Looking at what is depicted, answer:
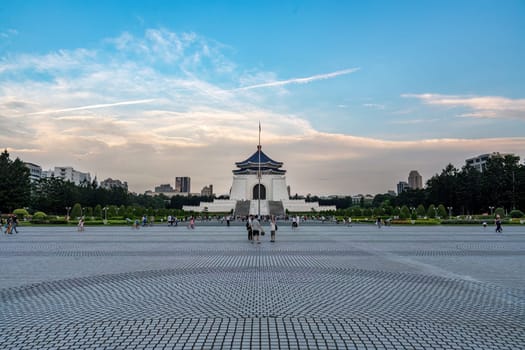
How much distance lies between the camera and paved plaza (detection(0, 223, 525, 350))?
13.2ft

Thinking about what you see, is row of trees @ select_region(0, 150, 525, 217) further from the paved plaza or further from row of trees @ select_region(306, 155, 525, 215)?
the paved plaza

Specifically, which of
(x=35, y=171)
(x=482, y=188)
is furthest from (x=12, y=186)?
(x=35, y=171)

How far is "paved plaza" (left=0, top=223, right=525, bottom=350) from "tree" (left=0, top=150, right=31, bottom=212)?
123 ft

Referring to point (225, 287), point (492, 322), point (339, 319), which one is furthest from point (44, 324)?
point (492, 322)

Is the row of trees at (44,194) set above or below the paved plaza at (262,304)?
above

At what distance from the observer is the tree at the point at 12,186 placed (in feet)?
137

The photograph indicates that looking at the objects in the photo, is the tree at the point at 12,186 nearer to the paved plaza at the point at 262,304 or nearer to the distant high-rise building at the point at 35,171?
the paved plaza at the point at 262,304

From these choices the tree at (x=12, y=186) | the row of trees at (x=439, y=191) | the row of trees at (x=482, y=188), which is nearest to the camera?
the tree at (x=12, y=186)

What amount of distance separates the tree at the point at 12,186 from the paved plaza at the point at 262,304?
3755 cm

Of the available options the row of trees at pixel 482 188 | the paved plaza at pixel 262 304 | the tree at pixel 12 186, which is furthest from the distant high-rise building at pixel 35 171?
the paved plaza at pixel 262 304

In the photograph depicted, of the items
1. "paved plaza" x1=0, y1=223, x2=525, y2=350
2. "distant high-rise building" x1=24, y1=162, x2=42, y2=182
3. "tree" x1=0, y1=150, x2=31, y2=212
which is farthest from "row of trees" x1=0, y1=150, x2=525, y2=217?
"distant high-rise building" x1=24, y1=162, x2=42, y2=182

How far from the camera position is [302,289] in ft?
21.1

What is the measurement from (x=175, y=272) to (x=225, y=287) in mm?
1934

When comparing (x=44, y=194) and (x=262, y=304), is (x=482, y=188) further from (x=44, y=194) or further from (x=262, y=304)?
(x=44, y=194)
